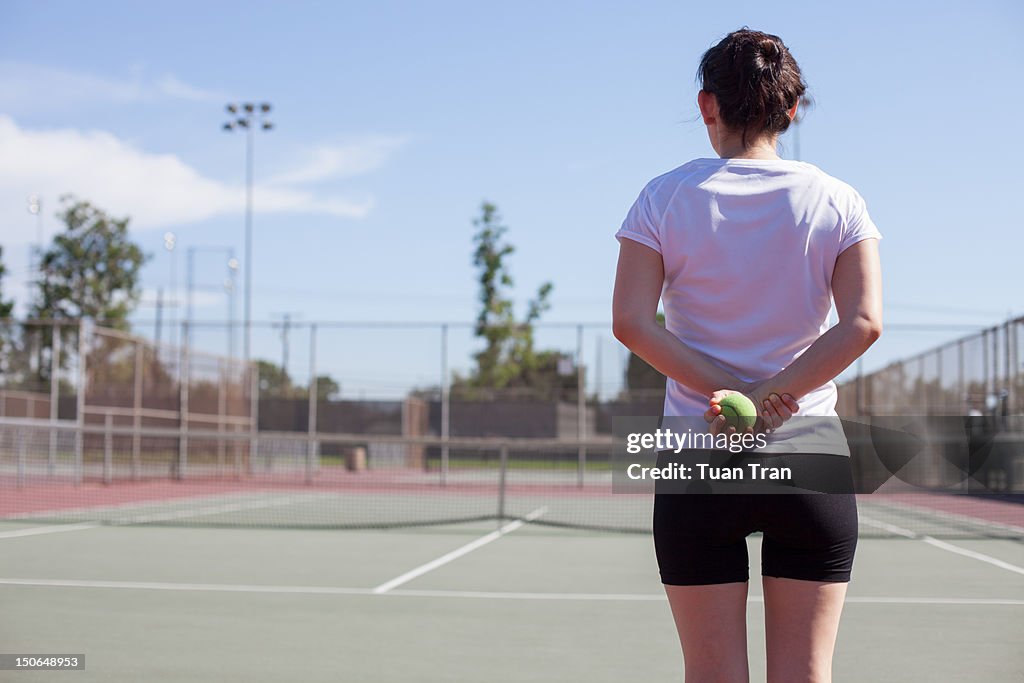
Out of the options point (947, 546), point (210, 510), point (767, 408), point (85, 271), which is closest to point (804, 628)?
point (767, 408)

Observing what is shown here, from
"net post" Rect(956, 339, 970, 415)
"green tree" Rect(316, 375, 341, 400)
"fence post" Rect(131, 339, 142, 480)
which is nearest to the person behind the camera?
"net post" Rect(956, 339, 970, 415)

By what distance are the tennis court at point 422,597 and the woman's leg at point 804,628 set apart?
2.70 meters

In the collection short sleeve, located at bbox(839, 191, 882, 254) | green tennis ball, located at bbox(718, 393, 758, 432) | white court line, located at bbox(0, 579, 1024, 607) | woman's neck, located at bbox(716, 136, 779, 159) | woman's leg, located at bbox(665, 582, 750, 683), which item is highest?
woman's neck, located at bbox(716, 136, 779, 159)

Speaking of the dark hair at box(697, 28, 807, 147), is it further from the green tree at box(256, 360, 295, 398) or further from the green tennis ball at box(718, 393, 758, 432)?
the green tree at box(256, 360, 295, 398)

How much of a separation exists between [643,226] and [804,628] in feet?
2.22

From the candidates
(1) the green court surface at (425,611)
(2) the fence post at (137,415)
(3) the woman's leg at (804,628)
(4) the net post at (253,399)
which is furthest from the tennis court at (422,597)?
(4) the net post at (253,399)

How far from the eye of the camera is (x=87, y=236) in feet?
165

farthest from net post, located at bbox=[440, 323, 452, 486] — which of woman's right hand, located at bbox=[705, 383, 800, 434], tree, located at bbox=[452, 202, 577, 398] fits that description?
woman's right hand, located at bbox=[705, 383, 800, 434]

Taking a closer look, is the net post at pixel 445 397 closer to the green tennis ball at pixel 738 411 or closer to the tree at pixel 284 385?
the tree at pixel 284 385

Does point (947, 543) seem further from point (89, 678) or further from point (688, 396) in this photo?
point (688, 396)

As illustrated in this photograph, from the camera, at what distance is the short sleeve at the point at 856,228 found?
171 centimetres

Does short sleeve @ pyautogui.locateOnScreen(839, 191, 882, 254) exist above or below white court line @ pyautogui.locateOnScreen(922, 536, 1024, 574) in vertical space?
above

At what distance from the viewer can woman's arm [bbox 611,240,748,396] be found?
5.52ft

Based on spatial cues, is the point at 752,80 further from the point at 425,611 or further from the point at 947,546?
the point at 947,546
